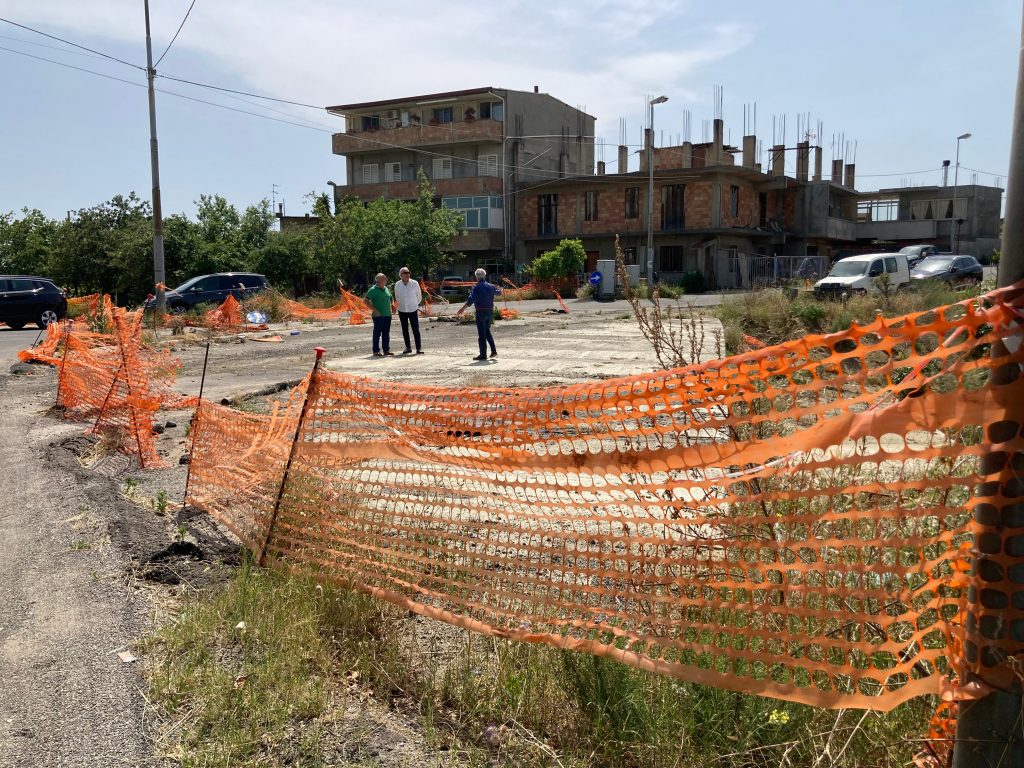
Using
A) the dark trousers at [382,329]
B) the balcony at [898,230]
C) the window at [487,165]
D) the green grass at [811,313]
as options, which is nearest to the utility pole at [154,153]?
the dark trousers at [382,329]

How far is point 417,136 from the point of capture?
59.7 m

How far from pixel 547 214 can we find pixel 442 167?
10.8 metres

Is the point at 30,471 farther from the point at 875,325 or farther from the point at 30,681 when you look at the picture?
the point at 875,325

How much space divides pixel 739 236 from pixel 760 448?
5086 cm

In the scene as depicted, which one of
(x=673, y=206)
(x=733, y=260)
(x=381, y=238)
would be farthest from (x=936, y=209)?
(x=381, y=238)

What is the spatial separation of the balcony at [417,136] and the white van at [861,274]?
35610 mm

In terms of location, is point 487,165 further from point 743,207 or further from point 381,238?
point 743,207

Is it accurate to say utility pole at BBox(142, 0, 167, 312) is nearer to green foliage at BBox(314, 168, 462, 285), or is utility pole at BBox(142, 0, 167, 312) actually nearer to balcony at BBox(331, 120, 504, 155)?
green foliage at BBox(314, 168, 462, 285)

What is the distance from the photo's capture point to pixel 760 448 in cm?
234

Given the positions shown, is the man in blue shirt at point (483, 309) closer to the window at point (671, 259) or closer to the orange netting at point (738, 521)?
the orange netting at point (738, 521)

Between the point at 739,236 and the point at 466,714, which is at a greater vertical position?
the point at 739,236

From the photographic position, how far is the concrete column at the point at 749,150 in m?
56.8

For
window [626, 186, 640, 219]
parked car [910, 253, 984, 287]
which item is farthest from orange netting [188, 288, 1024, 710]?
window [626, 186, 640, 219]

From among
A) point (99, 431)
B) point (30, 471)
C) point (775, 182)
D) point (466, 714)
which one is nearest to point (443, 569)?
point (466, 714)
